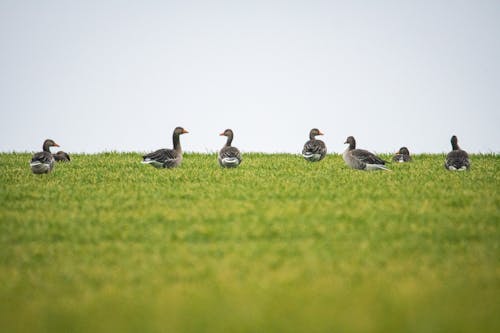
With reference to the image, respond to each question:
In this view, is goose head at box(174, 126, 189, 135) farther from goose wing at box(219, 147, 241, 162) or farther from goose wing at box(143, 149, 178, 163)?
goose wing at box(219, 147, 241, 162)

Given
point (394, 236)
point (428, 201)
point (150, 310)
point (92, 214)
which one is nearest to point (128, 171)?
point (92, 214)

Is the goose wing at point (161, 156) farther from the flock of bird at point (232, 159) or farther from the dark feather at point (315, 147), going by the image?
the dark feather at point (315, 147)

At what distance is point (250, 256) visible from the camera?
34.3 feet

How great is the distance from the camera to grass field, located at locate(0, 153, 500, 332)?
24.5 feet

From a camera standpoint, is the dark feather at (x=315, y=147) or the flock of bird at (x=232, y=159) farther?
the dark feather at (x=315, y=147)

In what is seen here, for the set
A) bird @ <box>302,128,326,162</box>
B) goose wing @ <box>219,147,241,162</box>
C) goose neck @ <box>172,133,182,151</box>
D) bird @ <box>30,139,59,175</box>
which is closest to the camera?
bird @ <box>30,139,59,175</box>

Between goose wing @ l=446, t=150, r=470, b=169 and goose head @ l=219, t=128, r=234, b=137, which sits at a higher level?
goose head @ l=219, t=128, r=234, b=137

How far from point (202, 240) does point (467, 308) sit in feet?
18.2

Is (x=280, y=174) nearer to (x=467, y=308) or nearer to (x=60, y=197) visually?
(x=60, y=197)

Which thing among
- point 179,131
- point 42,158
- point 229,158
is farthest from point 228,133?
point 42,158

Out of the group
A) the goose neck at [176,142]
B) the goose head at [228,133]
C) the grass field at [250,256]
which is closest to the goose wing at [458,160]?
the grass field at [250,256]

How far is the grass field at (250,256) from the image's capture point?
7480 millimetres

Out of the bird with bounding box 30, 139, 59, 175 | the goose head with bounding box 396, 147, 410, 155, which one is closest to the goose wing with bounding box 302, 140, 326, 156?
the goose head with bounding box 396, 147, 410, 155

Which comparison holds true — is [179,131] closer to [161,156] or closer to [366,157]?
[161,156]
